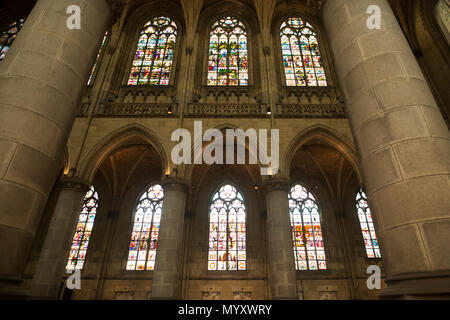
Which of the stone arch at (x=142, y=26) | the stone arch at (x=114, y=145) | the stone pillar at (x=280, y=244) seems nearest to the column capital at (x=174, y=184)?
the stone arch at (x=114, y=145)

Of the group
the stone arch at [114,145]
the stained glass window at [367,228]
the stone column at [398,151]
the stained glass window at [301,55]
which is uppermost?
the stained glass window at [301,55]

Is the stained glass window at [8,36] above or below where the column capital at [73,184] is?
above

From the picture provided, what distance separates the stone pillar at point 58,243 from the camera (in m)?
7.36

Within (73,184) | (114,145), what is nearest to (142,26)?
(114,145)

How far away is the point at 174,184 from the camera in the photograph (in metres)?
8.63

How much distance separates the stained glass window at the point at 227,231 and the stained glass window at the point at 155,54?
5935mm

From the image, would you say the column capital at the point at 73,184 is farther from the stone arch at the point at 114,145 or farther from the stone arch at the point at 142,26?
the stone arch at the point at 142,26

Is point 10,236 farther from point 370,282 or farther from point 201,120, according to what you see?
point 370,282

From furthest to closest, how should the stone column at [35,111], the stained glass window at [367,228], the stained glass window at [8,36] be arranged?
1. the stained glass window at [8,36]
2. the stained glass window at [367,228]
3. the stone column at [35,111]

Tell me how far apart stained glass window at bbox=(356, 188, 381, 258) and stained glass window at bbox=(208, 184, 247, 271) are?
17.6ft

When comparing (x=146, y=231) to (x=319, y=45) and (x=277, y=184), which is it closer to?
(x=277, y=184)

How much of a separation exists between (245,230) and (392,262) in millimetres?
10218

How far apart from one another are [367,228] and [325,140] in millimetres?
5008
